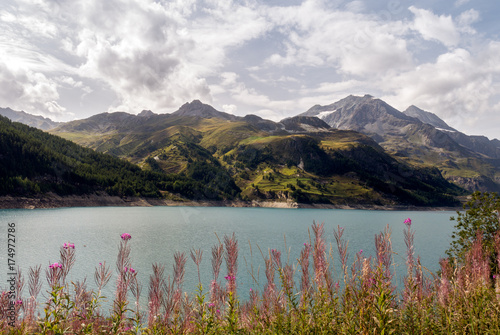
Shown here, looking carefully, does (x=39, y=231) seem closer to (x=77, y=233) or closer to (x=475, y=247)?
(x=77, y=233)

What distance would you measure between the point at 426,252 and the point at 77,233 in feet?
256

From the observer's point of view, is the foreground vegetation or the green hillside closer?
the foreground vegetation

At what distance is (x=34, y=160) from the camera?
166 metres

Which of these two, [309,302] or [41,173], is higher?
[41,173]

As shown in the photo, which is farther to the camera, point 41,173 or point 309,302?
point 41,173

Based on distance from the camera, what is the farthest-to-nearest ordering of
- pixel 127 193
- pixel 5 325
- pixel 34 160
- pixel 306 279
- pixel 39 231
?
pixel 127 193, pixel 34 160, pixel 39 231, pixel 5 325, pixel 306 279

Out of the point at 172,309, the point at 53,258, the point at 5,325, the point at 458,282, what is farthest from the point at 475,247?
the point at 53,258

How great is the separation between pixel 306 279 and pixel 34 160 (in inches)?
8231

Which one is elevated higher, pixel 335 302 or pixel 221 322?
pixel 335 302

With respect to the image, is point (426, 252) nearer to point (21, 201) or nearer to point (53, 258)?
point (53, 258)

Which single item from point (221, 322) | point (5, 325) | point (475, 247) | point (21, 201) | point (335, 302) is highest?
point (475, 247)

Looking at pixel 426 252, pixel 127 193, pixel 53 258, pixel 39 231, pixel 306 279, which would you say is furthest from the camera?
pixel 127 193

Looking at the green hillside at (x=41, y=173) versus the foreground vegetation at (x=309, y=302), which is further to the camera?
the green hillside at (x=41, y=173)

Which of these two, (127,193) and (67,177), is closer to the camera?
(67,177)
